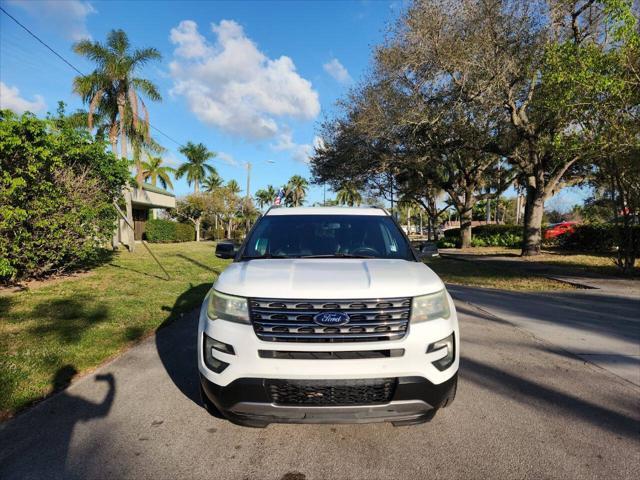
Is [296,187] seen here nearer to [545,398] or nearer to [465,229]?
[465,229]

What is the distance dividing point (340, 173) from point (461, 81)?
1092 cm

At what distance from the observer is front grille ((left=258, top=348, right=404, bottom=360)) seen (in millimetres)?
2625

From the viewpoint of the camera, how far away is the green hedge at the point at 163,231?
34.3m

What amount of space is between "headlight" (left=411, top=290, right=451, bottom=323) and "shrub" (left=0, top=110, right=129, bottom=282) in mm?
8074

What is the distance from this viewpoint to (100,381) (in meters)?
4.00

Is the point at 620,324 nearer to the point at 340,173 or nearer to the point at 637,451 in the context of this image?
the point at 637,451

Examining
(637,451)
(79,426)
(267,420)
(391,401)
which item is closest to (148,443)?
(79,426)

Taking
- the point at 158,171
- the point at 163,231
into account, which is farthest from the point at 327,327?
the point at 158,171

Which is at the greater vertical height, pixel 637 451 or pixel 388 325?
pixel 388 325

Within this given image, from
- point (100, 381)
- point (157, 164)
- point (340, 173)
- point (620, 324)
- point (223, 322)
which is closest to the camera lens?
point (223, 322)

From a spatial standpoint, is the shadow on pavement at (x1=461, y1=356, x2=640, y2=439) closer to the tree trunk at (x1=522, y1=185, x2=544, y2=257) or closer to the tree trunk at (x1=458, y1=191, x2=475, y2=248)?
the tree trunk at (x1=522, y1=185, x2=544, y2=257)

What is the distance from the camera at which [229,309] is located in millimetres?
2824

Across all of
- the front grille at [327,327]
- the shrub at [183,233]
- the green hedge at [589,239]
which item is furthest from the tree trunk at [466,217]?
the front grille at [327,327]

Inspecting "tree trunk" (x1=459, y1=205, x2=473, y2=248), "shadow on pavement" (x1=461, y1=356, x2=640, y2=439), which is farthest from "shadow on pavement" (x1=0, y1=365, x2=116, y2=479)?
"tree trunk" (x1=459, y1=205, x2=473, y2=248)
